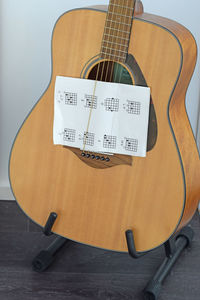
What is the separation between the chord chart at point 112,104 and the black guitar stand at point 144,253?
36 cm

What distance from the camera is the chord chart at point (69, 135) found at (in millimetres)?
1328

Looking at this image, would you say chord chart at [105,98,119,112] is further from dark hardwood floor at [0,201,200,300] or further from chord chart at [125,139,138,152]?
Answer: dark hardwood floor at [0,201,200,300]

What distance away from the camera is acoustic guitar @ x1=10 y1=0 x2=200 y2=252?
48.1 inches

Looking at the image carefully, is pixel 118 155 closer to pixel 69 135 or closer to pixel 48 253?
pixel 69 135

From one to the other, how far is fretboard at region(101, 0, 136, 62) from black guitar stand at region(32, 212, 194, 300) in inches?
20.7

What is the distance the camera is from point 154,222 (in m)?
1.29

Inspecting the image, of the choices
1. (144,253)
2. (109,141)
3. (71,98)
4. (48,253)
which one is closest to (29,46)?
(71,98)

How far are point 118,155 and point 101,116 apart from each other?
13cm

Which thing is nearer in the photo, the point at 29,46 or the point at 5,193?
the point at 29,46

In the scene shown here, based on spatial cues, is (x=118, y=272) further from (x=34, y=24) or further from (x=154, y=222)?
(x=34, y=24)

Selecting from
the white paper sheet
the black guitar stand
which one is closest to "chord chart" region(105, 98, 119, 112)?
the white paper sheet

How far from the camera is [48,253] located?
1520 millimetres

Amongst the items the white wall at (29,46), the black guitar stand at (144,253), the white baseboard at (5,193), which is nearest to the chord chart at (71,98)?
Result: the black guitar stand at (144,253)

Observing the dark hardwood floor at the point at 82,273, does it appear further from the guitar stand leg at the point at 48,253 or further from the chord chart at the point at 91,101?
the chord chart at the point at 91,101
